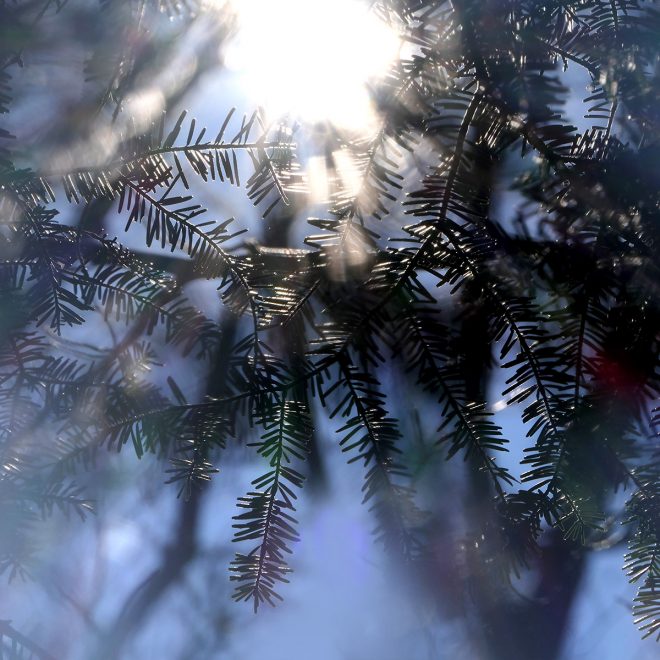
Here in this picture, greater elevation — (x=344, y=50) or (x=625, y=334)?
(x=344, y=50)

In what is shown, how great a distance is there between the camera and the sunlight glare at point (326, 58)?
1.41ft

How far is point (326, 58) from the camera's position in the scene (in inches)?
17.7

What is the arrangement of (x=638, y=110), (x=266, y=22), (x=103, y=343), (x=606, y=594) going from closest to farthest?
(x=638, y=110), (x=266, y=22), (x=103, y=343), (x=606, y=594)

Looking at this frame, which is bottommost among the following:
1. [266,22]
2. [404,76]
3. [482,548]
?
[482,548]

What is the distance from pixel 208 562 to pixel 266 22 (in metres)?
1.52

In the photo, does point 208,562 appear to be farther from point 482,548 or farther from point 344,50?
point 344,50

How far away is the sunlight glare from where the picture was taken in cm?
43

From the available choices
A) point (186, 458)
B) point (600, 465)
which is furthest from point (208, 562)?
point (600, 465)

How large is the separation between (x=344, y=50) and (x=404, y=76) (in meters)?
0.06

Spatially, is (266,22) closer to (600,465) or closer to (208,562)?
(600,465)

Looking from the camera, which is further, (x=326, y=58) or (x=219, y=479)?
Answer: (x=219, y=479)

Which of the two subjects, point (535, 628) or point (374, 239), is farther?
point (535, 628)

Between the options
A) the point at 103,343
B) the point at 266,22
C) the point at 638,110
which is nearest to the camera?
the point at 638,110

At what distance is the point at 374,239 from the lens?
0.45m
